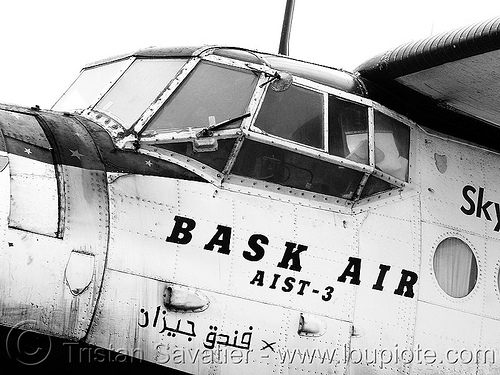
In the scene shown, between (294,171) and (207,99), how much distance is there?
0.91 metres

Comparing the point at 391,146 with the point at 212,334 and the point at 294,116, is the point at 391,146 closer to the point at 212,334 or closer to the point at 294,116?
the point at 294,116

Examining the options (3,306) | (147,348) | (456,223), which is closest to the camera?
(3,306)

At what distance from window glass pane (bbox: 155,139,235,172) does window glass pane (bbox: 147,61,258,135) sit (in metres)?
0.16

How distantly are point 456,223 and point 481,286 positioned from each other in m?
0.62

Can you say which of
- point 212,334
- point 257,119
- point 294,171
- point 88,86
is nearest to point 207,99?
point 257,119

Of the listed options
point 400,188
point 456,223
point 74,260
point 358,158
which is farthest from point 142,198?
point 456,223

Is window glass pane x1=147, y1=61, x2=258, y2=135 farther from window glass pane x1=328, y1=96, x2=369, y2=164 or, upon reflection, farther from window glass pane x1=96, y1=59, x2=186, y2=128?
window glass pane x1=328, y1=96, x2=369, y2=164

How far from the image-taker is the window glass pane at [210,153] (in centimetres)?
630

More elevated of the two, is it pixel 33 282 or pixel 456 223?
pixel 456 223

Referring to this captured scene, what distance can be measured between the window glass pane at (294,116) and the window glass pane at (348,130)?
0.11m

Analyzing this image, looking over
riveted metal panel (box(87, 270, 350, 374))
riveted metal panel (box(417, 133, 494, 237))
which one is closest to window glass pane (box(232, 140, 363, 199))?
riveted metal panel (box(417, 133, 494, 237))

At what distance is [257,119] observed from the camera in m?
6.47

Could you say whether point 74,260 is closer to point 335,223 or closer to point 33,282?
point 33,282

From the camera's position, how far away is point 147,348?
5898 mm
